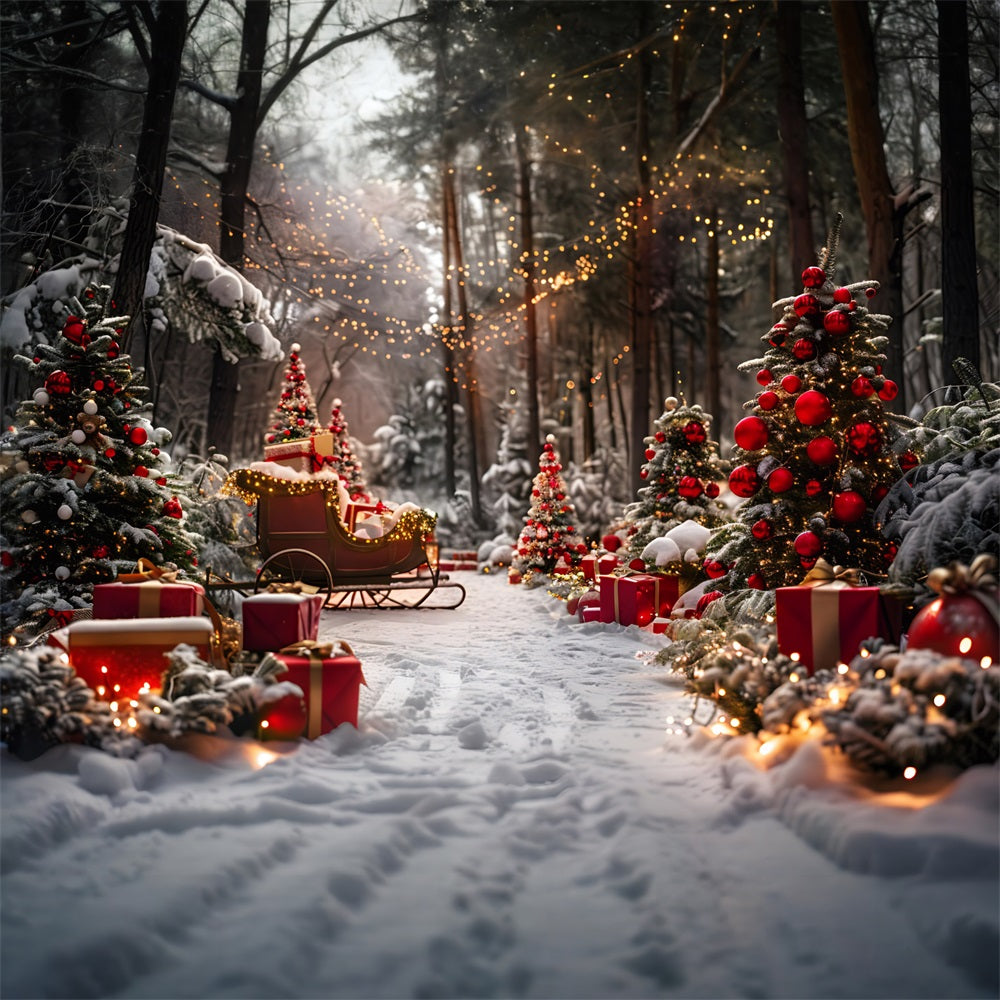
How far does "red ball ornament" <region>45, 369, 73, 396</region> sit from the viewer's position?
5.63 metres

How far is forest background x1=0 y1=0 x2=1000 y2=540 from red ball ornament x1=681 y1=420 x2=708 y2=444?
0.71m

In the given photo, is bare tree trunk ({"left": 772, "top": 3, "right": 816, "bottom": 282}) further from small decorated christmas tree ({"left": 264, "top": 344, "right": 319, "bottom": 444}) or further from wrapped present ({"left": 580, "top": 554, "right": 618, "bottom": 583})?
small decorated christmas tree ({"left": 264, "top": 344, "right": 319, "bottom": 444})

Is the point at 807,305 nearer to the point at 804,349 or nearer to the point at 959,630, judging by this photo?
the point at 804,349

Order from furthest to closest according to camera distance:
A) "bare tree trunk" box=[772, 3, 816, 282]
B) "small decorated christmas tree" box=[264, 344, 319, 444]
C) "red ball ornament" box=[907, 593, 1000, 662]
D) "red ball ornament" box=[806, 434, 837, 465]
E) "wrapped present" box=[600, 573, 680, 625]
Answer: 1. "small decorated christmas tree" box=[264, 344, 319, 444]
2. "bare tree trunk" box=[772, 3, 816, 282]
3. "wrapped present" box=[600, 573, 680, 625]
4. "red ball ornament" box=[806, 434, 837, 465]
5. "red ball ornament" box=[907, 593, 1000, 662]

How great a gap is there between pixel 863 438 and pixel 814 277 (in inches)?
45.5

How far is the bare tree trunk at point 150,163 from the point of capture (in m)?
7.09

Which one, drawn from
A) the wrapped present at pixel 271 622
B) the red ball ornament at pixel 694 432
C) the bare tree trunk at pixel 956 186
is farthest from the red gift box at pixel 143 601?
the bare tree trunk at pixel 956 186

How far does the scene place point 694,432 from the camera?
340 inches

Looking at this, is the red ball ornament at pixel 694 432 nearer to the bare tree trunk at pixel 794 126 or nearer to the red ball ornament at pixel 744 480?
the bare tree trunk at pixel 794 126

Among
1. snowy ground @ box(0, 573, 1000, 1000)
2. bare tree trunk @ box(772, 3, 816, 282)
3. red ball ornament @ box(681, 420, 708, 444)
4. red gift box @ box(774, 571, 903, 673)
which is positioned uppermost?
bare tree trunk @ box(772, 3, 816, 282)

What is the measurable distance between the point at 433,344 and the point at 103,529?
15846 millimetres

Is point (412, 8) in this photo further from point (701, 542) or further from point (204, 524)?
point (701, 542)

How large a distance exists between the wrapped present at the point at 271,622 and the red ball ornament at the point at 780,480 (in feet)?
10.1

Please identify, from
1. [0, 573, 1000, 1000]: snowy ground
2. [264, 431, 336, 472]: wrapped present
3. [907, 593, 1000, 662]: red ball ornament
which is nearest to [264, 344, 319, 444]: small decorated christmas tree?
[264, 431, 336, 472]: wrapped present
